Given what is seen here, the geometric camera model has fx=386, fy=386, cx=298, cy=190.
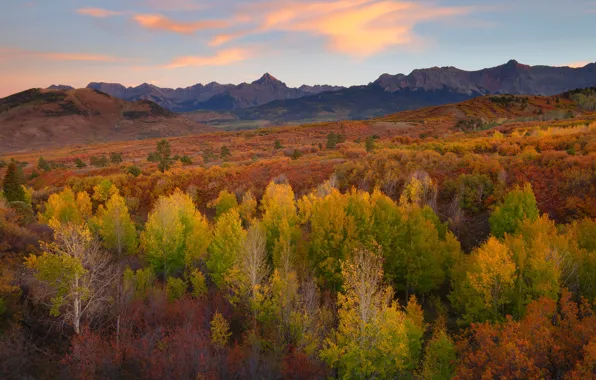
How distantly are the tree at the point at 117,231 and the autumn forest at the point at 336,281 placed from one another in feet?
0.43

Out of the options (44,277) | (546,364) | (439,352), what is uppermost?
(44,277)

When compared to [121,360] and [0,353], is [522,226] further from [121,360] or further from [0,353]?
[0,353]

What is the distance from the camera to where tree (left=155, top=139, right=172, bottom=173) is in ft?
212

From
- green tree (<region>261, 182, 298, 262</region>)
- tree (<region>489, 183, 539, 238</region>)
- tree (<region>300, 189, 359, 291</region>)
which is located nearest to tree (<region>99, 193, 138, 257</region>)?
green tree (<region>261, 182, 298, 262</region>)

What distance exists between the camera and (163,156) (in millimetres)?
81500

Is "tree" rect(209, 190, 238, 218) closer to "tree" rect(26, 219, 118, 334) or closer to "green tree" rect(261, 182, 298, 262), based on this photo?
"green tree" rect(261, 182, 298, 262)

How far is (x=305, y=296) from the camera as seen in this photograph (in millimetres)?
21781

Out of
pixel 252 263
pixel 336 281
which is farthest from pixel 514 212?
pixel 252 263

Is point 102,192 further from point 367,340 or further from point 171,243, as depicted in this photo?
point 367,340

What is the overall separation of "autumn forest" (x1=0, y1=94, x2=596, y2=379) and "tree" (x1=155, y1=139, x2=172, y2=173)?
1673 cm

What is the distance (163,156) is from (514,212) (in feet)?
228

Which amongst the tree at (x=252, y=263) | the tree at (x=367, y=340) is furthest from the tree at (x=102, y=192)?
the tree at (x=367, y=340)

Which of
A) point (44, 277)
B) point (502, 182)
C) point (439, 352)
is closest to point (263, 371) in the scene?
point (439, 352)

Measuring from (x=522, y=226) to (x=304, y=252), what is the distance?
15.2 m
